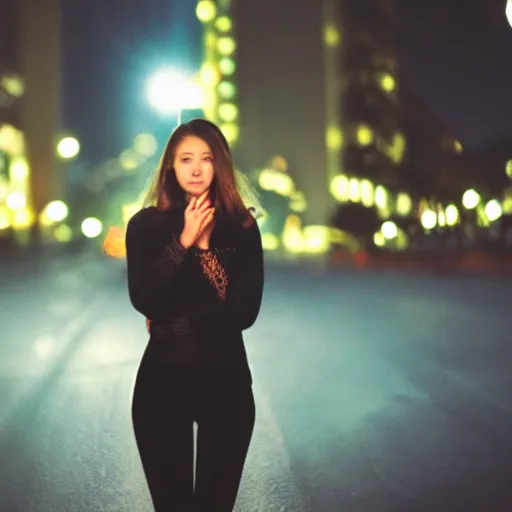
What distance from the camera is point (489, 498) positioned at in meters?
4.48

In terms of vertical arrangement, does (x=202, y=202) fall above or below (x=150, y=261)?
above

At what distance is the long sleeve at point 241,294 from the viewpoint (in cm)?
247

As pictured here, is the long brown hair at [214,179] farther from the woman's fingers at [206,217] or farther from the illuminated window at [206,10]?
the illuminated window at [206,10]

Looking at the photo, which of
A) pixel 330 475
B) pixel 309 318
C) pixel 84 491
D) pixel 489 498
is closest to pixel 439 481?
pixel 489 498

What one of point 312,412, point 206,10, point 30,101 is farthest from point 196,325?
→ point 206,10

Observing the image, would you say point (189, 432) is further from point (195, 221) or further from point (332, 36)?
point (332, 36)

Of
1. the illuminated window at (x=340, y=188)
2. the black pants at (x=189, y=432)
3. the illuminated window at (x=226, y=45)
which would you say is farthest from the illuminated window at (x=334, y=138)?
the black pants at (x=189, y=432)

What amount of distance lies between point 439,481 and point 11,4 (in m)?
93.8

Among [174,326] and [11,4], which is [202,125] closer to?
[174,326]

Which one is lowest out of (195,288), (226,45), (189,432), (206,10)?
(189,432)

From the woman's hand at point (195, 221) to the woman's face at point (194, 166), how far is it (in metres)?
0.14

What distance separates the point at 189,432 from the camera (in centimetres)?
254

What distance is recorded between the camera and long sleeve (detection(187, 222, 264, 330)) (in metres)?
2.47

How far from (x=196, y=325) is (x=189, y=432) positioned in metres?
0.39
